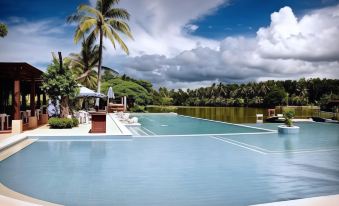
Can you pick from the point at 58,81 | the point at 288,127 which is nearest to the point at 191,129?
the point at 288,127

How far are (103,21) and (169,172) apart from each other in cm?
1717

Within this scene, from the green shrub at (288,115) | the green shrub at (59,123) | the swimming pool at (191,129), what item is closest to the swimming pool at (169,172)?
the green shrub at (59,123)

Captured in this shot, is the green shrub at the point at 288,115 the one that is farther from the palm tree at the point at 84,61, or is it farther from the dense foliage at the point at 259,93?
the dense foliage at the point at 259,93

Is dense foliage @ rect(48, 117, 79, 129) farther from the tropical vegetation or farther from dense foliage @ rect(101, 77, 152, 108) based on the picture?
dense foliage @ rect(101, 77, 152, 108)

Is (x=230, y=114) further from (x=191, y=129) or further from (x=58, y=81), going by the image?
(x=58, y=81)

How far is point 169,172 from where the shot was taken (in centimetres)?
684

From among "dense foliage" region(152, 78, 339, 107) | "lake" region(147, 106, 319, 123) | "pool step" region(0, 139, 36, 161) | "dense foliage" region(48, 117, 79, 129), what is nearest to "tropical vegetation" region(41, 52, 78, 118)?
"dense foliage" region(48, 117, 79, 129)

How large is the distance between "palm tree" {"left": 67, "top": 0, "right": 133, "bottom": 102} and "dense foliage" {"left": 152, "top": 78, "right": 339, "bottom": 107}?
48.7m

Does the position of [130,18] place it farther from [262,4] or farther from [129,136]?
[129,136]

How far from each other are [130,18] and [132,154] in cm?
1595

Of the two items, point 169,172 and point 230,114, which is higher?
point 230,114

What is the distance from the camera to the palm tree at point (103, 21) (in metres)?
21.9

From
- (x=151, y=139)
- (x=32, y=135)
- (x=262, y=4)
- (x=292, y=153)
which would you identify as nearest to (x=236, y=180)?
(x=292, y=153)

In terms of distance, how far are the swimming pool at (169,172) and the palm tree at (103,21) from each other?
12.3 meters
